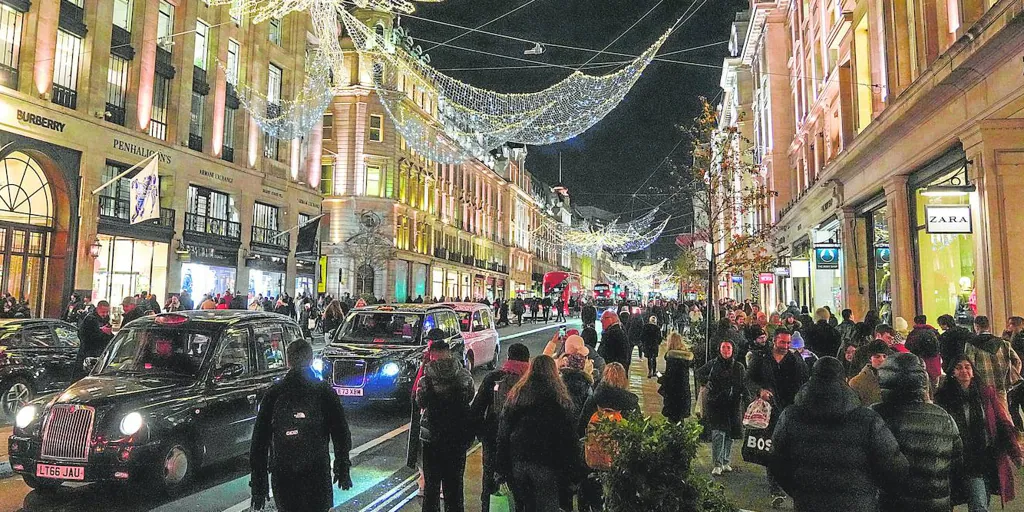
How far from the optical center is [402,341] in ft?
40.1

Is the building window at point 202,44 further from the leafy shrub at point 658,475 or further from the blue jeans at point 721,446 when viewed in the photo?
the leafy shrub at point 658,475

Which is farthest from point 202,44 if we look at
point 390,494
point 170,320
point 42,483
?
point 390,494

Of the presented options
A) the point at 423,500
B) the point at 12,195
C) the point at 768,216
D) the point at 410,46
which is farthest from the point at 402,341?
the point at 410,46

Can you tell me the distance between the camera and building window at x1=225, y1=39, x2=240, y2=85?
31516 millimetres

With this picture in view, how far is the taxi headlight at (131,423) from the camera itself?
6148 millimetres

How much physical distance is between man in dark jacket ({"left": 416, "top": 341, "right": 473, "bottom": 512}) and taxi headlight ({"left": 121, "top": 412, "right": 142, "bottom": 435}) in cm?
311

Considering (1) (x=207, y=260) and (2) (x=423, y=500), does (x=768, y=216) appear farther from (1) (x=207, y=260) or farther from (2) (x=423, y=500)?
(2) (x=423, y=500)

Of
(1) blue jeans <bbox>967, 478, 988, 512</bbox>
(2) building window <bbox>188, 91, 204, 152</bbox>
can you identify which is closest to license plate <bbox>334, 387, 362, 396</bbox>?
(1) blue jeans <bbox>967, 478, 988, 512</bbox>

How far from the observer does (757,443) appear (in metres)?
5.87

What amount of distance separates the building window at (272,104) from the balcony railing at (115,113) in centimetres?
880

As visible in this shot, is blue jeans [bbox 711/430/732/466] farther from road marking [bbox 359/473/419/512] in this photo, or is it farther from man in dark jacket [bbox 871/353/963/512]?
road marking [bbox 359/473/419/512]

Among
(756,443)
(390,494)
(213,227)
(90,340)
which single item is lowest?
(390,494)

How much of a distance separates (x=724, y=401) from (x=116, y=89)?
27.1 metres

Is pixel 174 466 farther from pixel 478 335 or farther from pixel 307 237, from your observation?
pixel 307 237
